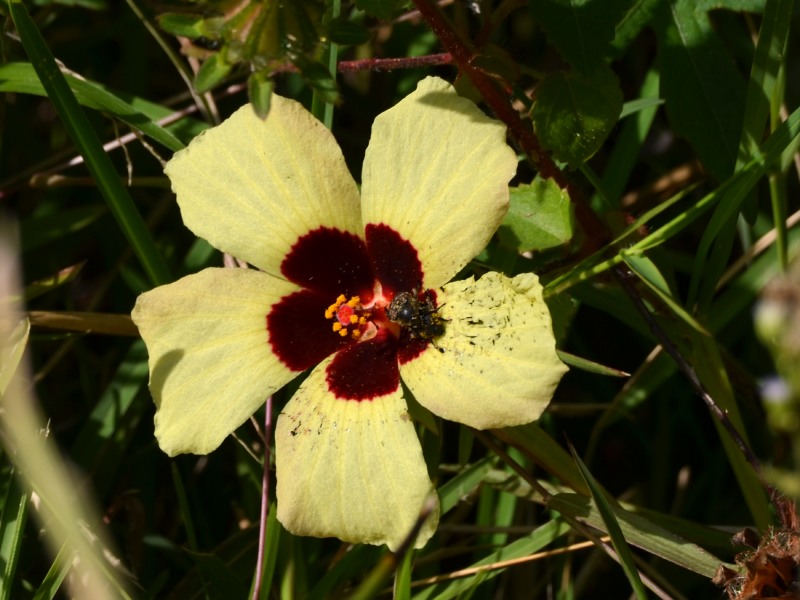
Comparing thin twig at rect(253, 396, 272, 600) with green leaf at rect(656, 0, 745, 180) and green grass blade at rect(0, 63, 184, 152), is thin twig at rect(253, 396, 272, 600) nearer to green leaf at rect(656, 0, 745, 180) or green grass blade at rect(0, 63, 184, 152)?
green grass blade at rect(0, 63, 184, 152)

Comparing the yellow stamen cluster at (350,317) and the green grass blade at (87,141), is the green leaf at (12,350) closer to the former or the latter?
the green grass blade at (87,141)

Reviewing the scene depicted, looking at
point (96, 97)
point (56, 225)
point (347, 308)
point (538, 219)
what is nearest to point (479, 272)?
point (538, 219)

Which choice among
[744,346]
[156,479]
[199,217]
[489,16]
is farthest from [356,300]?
[744,346]

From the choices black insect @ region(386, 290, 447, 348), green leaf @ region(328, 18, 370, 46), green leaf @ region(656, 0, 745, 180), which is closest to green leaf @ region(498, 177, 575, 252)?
black insect @ region(386, 290, 447, 348)

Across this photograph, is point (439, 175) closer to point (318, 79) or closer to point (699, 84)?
point (318, 79)

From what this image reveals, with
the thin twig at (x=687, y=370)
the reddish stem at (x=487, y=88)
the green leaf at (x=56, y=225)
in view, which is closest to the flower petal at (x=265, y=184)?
the reddish stem at (x=487, y=88)

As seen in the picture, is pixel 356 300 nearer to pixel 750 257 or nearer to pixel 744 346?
pixel 750 257
